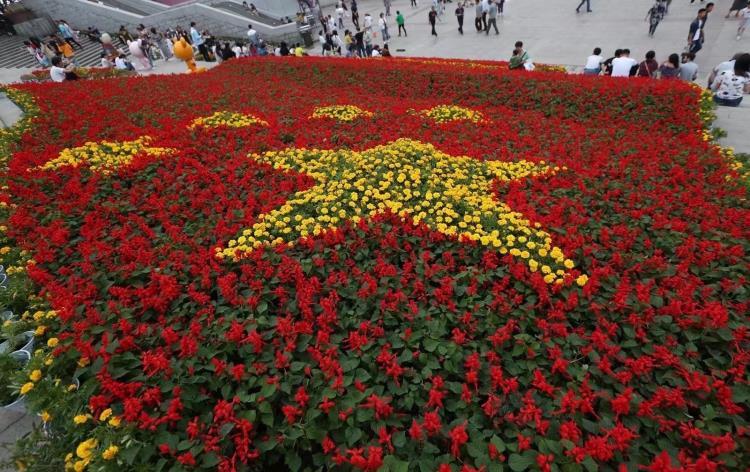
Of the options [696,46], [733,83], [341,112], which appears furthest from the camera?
[696,46]

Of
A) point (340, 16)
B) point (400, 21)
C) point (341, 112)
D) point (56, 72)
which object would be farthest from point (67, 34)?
point (341, 112)

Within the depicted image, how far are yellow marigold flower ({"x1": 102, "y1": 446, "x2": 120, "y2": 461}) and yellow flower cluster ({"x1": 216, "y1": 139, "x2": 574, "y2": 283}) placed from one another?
1880mm

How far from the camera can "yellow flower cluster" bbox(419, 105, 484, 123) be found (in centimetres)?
827

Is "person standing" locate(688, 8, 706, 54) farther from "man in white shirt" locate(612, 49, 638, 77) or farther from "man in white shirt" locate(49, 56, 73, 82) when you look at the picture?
"man in white shirt" locate(49, 56, 73, 82)

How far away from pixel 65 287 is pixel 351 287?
2.72m

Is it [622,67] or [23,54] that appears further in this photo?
[23,54]

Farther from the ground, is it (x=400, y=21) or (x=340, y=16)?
(x=340, y=16)

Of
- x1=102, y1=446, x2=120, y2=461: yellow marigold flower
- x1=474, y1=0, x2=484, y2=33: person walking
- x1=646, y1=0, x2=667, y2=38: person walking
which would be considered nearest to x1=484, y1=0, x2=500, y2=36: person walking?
x1=474, y1=0, x2=484, y2=33: person walking

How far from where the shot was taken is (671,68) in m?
10.6

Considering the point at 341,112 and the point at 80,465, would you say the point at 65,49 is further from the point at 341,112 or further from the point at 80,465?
the point at 80,465

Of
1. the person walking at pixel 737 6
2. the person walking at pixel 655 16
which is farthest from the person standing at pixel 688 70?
the person walking at pixel 737 6

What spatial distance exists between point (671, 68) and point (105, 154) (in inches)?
530

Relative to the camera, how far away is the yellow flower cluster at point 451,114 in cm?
827

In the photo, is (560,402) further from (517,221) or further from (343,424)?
(517,221)
